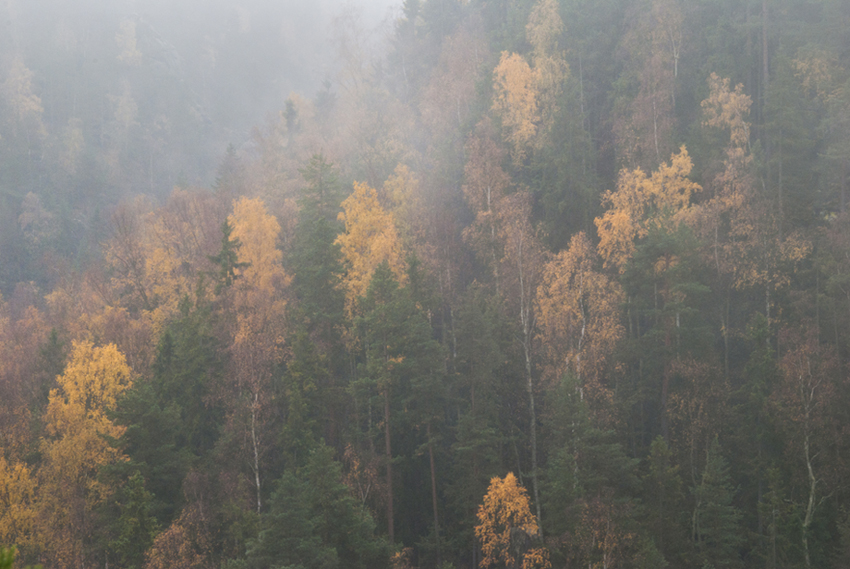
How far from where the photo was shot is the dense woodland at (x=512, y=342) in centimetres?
2647

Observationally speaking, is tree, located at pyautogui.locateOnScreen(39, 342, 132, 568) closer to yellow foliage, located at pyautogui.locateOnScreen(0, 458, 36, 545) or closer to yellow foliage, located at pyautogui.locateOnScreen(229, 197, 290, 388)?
yellow foliage, located at pyautogui.locateOnScreen(0, 458, 36, 545)

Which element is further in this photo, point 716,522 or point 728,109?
point 728,109

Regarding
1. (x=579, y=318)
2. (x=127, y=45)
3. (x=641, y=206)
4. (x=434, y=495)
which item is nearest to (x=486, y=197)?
(x=641, y=206)

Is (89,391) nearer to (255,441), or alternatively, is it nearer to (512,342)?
(255,441)

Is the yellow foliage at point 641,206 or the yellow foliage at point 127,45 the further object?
the yellow foliage at point 127,45

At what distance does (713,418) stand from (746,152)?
17.3 meters

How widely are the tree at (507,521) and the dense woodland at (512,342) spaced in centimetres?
18

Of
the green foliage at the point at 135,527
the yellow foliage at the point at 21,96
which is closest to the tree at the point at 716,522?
the green foliage at the point at 135,527

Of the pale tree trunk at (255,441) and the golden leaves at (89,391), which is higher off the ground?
the golden leaves at (89,391)

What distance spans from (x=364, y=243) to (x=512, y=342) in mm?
10749

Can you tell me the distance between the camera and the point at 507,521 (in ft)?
87.6

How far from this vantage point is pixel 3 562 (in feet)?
13.7

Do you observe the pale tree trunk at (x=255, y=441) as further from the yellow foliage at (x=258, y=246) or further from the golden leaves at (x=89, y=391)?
the yellow foliage at (x=258, y=246)

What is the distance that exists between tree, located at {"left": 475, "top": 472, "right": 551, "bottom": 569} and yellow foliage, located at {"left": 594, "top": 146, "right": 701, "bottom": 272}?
45.7 feet
